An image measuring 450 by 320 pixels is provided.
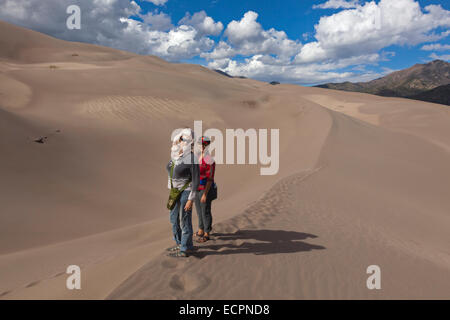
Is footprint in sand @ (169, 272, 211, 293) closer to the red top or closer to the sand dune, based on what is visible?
the sand dune

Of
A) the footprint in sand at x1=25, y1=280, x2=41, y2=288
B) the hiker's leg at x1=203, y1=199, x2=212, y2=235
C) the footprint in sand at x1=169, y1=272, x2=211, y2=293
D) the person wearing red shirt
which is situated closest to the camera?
the footprint in sand at x1=169, y1=272, x2=211, y2=293

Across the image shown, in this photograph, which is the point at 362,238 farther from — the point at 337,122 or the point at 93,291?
the point at 337,122

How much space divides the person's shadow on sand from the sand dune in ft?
0.11

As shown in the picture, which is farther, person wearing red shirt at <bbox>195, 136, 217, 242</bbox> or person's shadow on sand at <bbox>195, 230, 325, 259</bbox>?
person wearing red shirt at <bbox>195, 136, 217, 242</bbox>

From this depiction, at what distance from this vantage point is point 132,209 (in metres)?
7.43

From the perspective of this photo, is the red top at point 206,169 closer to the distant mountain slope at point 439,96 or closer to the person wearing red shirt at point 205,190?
the person wearing red shirt at point 205,190

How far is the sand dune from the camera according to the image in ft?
10.5

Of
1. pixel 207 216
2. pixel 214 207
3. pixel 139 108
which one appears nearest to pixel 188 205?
pixel 207 216

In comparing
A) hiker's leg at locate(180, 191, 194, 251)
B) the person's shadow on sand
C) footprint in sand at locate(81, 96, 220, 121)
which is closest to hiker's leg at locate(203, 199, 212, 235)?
the person's shadow on sand

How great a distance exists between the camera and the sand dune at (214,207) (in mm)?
3213

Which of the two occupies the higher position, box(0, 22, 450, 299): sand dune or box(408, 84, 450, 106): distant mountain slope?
box(408, 84, 450, 106): distant mountain slope

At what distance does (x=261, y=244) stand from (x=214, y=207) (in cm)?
303

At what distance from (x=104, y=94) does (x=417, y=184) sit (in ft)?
Result: 55.4

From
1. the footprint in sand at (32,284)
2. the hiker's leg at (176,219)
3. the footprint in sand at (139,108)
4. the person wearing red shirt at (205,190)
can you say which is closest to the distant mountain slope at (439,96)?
the footprint in sand at (139,108)
